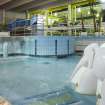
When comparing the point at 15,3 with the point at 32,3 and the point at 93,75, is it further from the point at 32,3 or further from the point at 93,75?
the point at 93,75

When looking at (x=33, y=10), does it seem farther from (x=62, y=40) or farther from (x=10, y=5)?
(x=62, y=40)

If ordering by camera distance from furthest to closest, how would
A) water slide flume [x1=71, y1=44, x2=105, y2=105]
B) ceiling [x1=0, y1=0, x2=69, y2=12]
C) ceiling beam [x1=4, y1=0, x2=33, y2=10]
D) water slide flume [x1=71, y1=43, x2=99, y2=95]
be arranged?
ceiling beam [x1=4, y1=0, x2=33, y2=10] < ceiling [x1=0, y1=0, x2=69, y2=12] < water slide flume [x1=71, y1=43, x2=99, y2=95] < water slide flume [x1=71, y1=44, x2=105, y2=105]

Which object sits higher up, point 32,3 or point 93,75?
point 32,3

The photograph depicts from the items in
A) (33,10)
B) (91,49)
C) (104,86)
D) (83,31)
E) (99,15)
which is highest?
(33,10)

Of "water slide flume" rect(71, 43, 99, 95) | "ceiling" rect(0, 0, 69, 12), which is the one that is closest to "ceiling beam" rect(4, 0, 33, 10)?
"ceiling" rect(0, 0, 69, 12)

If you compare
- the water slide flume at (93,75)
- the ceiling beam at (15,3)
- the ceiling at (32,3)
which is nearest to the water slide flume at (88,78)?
the water slide flume at (93,75)

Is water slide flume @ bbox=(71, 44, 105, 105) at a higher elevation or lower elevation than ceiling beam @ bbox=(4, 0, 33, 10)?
lower

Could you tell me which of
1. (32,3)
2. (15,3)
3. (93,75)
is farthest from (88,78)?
(15,3)

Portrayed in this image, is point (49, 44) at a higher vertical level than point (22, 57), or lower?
higher

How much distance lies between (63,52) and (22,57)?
1544 mm

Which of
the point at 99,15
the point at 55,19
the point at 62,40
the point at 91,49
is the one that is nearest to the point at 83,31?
the point at 99,15

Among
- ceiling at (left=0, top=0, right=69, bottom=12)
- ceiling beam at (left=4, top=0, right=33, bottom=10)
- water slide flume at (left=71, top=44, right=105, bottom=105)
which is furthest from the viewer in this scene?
ceiling beam at (left=4, top=0, right=33, bottom=10)

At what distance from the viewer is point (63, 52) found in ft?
22.7

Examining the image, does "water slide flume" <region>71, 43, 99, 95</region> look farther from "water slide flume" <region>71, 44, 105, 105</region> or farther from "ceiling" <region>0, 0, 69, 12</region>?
"ceiling" <region>0, 0, 69, 12</region>
